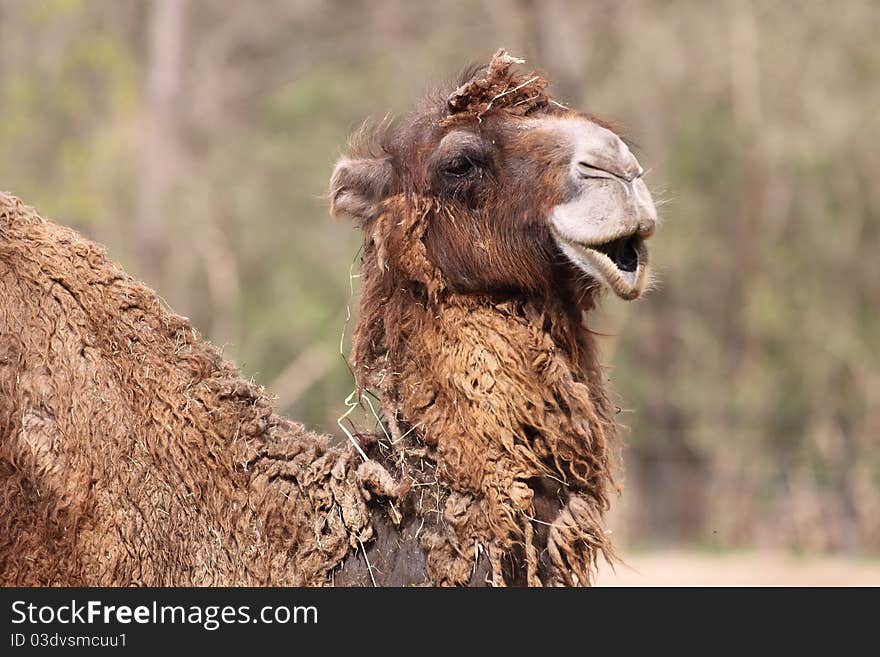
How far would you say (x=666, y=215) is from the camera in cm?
1973

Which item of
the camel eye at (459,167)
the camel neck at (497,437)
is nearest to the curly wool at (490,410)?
the camel neck at (497,437)

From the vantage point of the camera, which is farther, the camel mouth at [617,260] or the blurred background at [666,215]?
the blurred background at [666,215]

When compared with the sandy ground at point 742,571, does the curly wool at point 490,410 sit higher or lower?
lower

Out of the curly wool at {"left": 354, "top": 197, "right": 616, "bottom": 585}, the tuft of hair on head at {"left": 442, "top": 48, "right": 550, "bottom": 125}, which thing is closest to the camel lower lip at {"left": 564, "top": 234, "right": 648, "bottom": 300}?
the curly wool at {"left": 354, "top": 197, "right": 616, "bottom": 585}

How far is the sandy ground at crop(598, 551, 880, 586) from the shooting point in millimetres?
14766

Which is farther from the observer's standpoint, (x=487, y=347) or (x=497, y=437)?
(x=487, y=347)

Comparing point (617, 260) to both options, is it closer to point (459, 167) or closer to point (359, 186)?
point (459, 167)

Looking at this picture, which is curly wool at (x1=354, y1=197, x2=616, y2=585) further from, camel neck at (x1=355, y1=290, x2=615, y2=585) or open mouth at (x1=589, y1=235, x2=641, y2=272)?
open mouth at (x1=589, y1=235, x2=641, y2=272)

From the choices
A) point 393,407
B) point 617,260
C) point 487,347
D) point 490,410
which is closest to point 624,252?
point 617,260

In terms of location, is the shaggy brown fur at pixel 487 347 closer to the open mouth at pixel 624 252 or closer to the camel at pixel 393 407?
the camel at pixel 393 407

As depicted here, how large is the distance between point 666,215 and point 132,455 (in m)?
16.2

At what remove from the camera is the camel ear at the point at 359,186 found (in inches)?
201

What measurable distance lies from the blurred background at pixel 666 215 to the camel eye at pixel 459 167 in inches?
573

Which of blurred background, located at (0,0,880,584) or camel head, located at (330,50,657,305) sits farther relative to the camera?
blurred background, located at (0,0,880,584)
